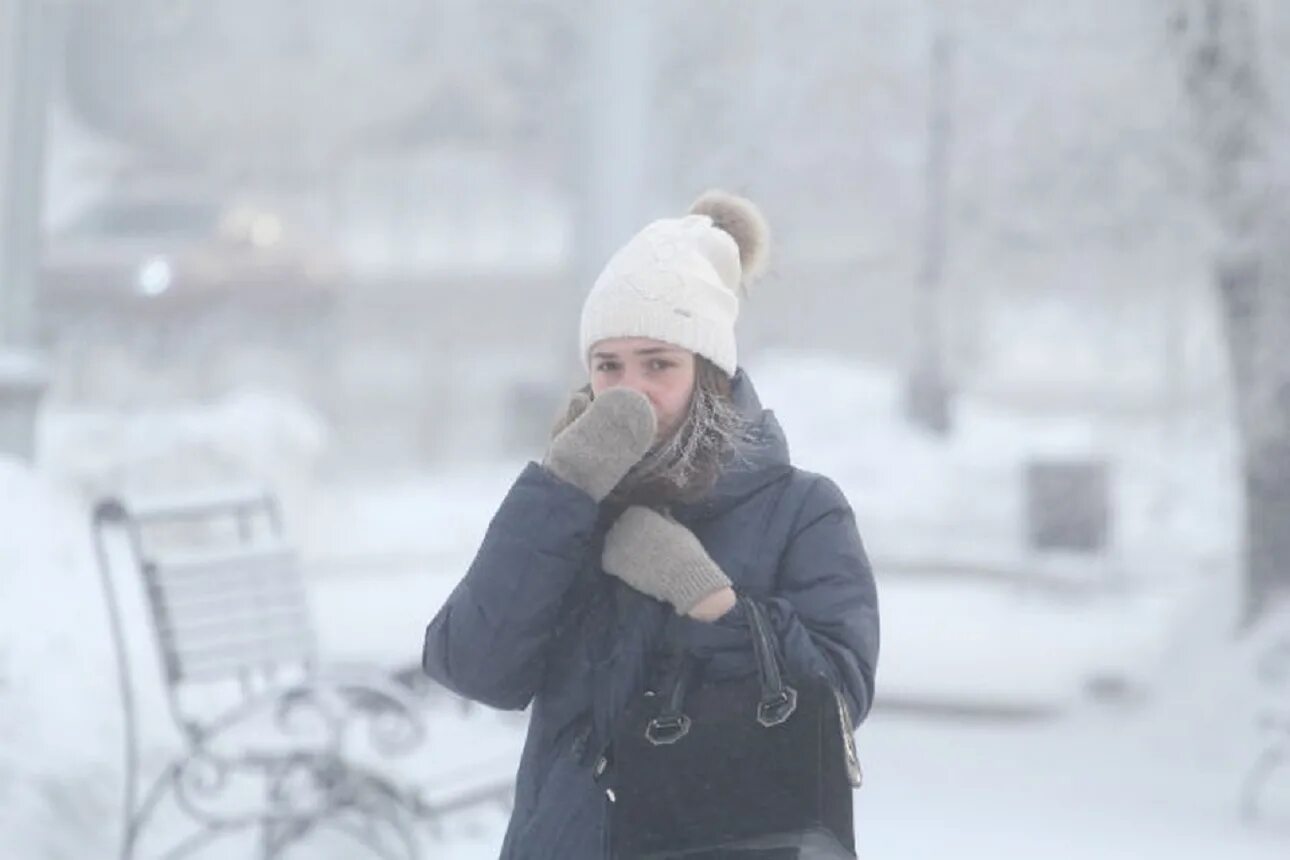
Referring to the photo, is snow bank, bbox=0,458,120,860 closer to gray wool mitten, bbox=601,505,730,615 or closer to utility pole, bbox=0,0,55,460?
utility pole, bbox=0,0,55,460

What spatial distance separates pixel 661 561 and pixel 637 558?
0.03m

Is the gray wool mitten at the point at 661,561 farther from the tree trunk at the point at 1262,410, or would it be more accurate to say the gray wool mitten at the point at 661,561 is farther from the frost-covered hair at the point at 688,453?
the tree trunk at the point at 1262,410

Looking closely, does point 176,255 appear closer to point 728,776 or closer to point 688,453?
point 688,453

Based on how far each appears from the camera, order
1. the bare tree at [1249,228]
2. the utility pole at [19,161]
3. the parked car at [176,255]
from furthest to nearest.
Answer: the parked car at [176,255] → the bare tree at [1249,228] → the utility pole at [19,161]

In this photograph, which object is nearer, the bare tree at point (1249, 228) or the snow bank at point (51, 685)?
the snow bank at point (51, 685)

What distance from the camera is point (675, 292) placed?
277 centimetres

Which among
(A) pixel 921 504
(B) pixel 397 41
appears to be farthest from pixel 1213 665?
(B) pixel 397 41

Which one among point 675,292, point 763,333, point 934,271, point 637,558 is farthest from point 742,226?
point 763,333

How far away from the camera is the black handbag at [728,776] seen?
258 cm

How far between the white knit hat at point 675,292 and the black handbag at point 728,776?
0.39 metres

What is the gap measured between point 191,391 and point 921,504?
7.10 metres

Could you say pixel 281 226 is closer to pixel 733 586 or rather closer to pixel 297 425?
pixel 297 425

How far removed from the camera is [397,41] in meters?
28.3

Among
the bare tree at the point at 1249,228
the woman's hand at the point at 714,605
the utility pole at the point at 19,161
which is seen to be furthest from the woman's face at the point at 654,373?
the bare tree at the point at 1249,228
